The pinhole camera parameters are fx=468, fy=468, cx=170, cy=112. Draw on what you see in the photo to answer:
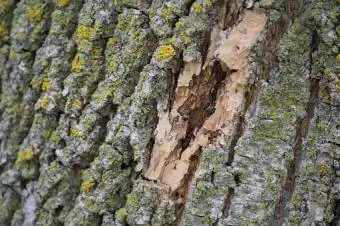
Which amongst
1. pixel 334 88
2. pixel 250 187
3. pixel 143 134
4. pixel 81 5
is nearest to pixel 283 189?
pixel 250 187

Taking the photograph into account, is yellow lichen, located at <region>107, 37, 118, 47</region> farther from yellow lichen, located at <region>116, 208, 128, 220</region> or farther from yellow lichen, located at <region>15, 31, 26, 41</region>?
yellow lichen, located at <region>116, 208, 128, 220</region>

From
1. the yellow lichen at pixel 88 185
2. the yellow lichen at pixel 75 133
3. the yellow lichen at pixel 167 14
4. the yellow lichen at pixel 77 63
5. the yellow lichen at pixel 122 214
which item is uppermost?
the yellow lichen at pixel 167 14

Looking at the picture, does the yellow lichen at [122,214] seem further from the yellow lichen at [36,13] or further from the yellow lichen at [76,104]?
the yellow lichen at [36,13]

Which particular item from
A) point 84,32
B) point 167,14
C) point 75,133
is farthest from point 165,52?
point 75,133

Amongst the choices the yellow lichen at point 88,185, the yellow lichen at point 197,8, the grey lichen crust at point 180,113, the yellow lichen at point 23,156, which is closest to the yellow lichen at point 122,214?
the grey lichen crust at point 180,113

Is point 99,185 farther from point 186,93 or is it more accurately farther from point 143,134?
point 186,93

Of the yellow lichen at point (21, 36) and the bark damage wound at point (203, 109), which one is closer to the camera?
the bark damage wound at point (203, 109)

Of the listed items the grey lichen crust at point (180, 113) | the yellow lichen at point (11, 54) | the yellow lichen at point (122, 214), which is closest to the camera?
the grey lichen crust at point (180, 113)
